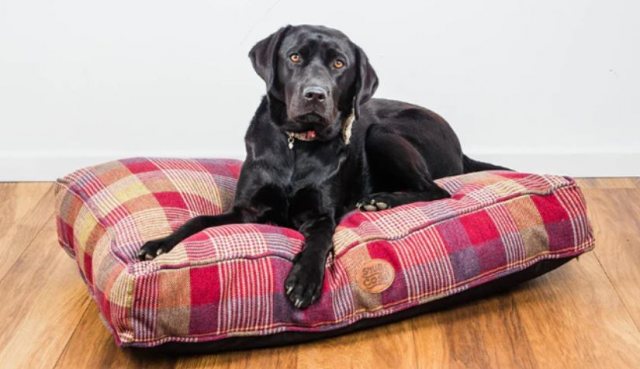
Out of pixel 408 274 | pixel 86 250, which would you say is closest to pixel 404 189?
pixel 408 274

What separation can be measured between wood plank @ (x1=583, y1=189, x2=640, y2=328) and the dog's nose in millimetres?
1028

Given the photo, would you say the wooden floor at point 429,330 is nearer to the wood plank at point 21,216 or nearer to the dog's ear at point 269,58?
the wood plank at point 21,216

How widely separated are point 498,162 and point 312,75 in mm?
1470

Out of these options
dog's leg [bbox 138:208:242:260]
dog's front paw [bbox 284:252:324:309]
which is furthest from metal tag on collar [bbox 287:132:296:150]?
dog's front paw [bbox 284:252:324:309]

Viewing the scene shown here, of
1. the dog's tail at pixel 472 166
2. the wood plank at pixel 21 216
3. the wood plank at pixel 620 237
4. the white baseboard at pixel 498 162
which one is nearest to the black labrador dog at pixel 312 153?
the dog's tail at pixel 472 166

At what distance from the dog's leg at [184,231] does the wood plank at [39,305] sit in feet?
1.01

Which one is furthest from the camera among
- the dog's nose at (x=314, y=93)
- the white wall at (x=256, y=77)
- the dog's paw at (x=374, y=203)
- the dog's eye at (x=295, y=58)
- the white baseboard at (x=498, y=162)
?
the white baseboard at (x=498, y=162)

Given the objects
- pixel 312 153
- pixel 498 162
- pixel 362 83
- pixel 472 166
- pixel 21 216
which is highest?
pixel 362 83

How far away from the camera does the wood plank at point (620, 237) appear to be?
241 centimetres

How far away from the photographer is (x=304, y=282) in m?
1.98

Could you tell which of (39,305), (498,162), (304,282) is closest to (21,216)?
(39,305)

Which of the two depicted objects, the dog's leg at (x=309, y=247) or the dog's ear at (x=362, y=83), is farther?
the dog's ear at (x=362, y=83)

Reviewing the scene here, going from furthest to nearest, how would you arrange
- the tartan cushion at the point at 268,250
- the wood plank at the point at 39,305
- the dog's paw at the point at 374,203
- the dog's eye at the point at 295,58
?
1. the dog's paw at the point at 374,203
2. the dog's eye at the point at 295,58
3. the wood plank at the point at 39,305
4. the tartan cushion at the point at 268,250

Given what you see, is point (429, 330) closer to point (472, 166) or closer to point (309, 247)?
point (309, 247)
